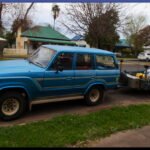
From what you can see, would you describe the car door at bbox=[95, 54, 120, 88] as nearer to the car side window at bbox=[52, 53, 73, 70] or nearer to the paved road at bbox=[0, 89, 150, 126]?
the paved road at bbox=[0, 89, 150, 126]

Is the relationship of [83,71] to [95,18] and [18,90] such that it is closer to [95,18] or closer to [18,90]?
[18,90]

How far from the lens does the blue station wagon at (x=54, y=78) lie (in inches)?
228

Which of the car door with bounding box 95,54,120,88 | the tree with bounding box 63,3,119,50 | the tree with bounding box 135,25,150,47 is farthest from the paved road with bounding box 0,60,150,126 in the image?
the tree with bounding box 135,25,150,47

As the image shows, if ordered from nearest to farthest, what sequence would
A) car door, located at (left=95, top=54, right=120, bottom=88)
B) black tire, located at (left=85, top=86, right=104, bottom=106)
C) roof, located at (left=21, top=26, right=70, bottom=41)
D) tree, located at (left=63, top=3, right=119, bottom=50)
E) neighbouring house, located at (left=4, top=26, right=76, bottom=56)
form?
1. black tire, located at (left=85, top=86, right=104, bottom=106)
2. car door, located at (left=95, top=54, right=120, bottom=88)
3. tree, located at (left=63, top=3, right=119, bottom=50)
4. neighbouring house, located at (left=4, top=26, right=76, bottom=56)
5. roof, located at (left=21, top=26, right=70, bottom=41)

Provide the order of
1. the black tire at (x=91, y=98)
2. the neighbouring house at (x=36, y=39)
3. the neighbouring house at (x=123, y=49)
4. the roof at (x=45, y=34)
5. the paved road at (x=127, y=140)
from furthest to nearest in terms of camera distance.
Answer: the neighbouring house at (x=123, y=49), the roof at (x=45, y=34), the neighbouring house at (x=36, y=39), the black tire at (x=91, y=98), the paved road at (x=127, y=140)

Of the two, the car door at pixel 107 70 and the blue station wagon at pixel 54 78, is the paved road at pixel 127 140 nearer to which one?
the blue station wagon at pixel 54 78

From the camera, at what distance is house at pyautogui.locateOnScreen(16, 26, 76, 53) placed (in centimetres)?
4428

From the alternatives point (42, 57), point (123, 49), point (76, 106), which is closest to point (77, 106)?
point (76, 106)

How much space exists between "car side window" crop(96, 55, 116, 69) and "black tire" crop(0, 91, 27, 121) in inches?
109

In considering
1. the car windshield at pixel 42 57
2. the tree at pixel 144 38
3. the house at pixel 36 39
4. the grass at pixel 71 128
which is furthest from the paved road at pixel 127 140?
the tree at pixel 144 38

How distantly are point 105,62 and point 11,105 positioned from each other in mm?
3411

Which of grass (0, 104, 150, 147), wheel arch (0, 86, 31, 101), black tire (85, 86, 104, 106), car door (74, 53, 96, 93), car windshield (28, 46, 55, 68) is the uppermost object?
car windshield (28, 46, 55, 68)

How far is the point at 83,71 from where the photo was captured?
717cm

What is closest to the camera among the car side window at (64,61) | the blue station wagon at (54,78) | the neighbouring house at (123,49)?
the blue station wagon at (54,78)
